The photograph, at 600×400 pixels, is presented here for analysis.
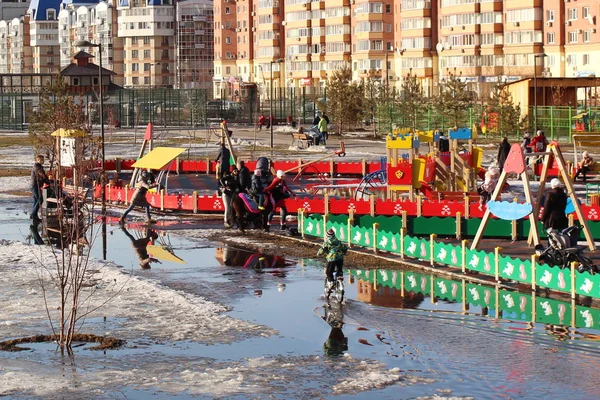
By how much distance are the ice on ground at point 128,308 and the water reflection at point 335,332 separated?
40.0 inches

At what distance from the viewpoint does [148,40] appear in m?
177

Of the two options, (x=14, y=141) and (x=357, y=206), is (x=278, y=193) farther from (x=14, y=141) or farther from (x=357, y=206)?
(x=14, y=141)

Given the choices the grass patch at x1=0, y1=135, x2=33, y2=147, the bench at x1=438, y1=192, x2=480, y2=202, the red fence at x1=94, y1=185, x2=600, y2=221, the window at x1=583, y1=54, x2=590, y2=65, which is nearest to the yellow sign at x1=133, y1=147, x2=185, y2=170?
the red fence at x1=94, y1=185, x2=600, y2=221

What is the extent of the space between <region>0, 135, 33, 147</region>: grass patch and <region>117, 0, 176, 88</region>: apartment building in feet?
308

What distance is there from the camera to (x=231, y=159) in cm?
4309

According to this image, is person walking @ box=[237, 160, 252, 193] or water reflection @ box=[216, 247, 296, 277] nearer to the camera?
water reflection @ box=[216, 247, 296, 277]

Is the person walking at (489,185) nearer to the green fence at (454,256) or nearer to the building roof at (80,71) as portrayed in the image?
the green fence at (454,256)

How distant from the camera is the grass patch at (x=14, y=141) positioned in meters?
72.6

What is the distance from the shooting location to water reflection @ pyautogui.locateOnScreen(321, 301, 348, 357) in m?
18.4

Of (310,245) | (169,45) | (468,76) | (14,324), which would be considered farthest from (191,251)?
(169,45)

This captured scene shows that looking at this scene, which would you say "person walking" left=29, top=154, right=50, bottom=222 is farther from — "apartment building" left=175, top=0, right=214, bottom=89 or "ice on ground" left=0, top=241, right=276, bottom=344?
"apartment building" left=175, top=0, right=214, bottom=89

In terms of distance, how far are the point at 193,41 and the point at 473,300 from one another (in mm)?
154087

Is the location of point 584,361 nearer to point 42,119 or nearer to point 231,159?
point 231,159

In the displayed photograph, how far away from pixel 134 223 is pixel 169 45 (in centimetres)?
14630
